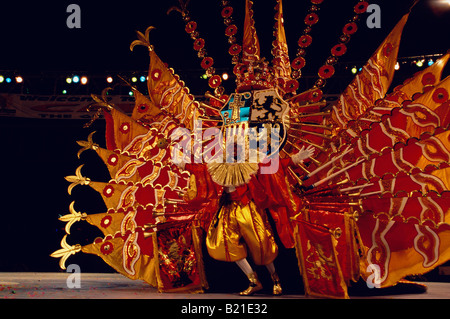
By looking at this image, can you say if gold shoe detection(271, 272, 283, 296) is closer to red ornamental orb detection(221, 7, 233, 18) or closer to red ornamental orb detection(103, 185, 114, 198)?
red ornamental orb detection(103, 185, 114, 198)

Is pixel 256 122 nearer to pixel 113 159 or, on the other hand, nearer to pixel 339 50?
pixel 339 50

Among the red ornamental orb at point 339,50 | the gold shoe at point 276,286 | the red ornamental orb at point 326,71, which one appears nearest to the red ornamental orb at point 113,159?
the gold shoe at point 276,286

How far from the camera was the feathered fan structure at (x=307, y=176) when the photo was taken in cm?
316

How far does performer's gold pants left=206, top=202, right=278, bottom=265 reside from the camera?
3.29 m

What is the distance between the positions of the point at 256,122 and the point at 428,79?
137 cm

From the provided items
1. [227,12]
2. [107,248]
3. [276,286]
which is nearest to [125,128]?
[107,248]

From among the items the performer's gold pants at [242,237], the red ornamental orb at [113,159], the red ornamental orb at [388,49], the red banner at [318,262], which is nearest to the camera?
the red banner at [318,262]

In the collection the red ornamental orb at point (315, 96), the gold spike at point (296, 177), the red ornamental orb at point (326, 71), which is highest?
the red ornamental orb at point (326, 71)

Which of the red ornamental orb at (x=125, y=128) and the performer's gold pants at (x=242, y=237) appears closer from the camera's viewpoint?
the performer's gold pants at (x=242, y=237)

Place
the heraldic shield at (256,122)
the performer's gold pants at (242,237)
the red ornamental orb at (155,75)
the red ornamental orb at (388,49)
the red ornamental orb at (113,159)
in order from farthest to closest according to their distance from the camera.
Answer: the red ornamental orb at (155,75)
the red ornamental orb at (113,159)
the red ornamental orb at (388,49)
the heraldic shield at (256,122)
the performer's gold pants at (242,237)

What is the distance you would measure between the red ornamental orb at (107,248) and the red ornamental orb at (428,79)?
9.25 ft

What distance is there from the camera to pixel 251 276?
336 centimetres

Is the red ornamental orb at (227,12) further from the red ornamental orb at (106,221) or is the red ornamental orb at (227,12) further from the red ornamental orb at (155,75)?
the red ornamental orb at (106,221)
